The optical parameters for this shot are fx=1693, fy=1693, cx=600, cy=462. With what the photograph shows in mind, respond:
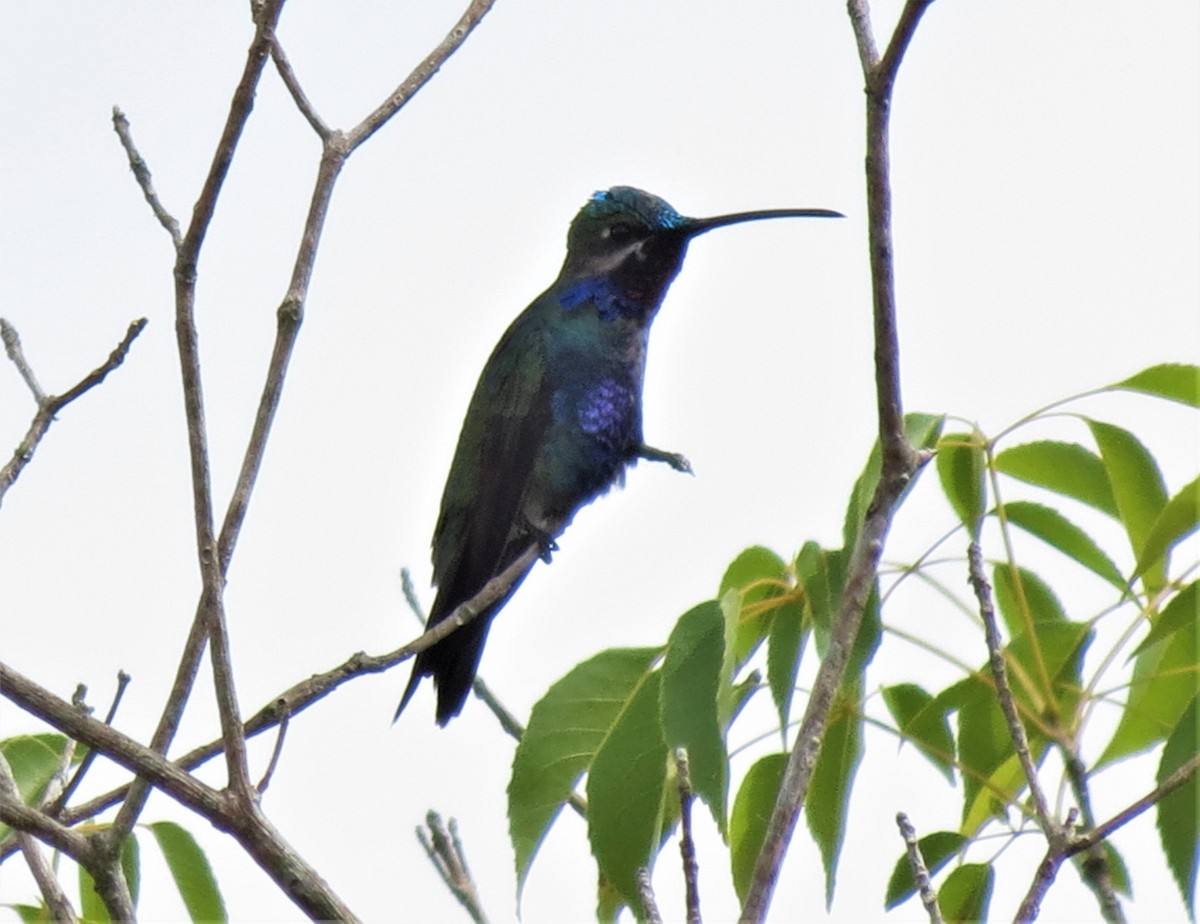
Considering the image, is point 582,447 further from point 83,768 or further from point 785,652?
point 83,768

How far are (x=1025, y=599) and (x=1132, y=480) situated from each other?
0.24 metres

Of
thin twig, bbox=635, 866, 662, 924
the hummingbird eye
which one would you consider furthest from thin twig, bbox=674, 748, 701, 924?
the hummingbird eye

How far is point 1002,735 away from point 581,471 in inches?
111

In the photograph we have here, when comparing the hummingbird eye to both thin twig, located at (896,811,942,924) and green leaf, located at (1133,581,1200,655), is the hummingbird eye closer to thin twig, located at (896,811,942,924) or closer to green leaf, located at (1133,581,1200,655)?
green leaf, located at (1133,581,1200,655)

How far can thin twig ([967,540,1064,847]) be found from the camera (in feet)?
6.26

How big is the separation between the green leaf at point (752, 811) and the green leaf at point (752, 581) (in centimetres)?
17

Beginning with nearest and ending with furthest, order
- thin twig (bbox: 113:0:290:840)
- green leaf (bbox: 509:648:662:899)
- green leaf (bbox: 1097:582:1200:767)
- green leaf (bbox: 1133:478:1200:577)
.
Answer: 1. thin twig (bbox: 113:0:290:840)
2. green leaf (bbox: 1133:478:1200:577)
3. green leaf (bbox: 1097:582:1200:767)
4. green leaf (bbox: 509:648:662:899)

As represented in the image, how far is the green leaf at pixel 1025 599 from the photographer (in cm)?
258

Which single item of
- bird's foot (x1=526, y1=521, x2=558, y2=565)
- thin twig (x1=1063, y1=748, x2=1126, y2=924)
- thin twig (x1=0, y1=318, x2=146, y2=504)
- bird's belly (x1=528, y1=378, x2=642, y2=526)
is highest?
bird's belly (x1=528, y1=378, x2=642, y2=526)

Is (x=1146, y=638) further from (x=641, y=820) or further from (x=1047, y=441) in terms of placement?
(x=641, y=820)

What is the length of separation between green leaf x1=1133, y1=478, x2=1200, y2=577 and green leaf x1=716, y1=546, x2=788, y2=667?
0.56 m

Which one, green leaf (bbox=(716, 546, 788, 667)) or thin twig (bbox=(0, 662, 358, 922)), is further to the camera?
green leaf (bbox=(716, 546, 788, 667))

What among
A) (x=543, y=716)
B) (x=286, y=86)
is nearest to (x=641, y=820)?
(x=543, y=716)

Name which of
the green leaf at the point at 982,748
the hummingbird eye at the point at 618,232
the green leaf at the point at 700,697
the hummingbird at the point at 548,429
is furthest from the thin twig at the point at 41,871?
the hummingbird eye at the point at 618,232
